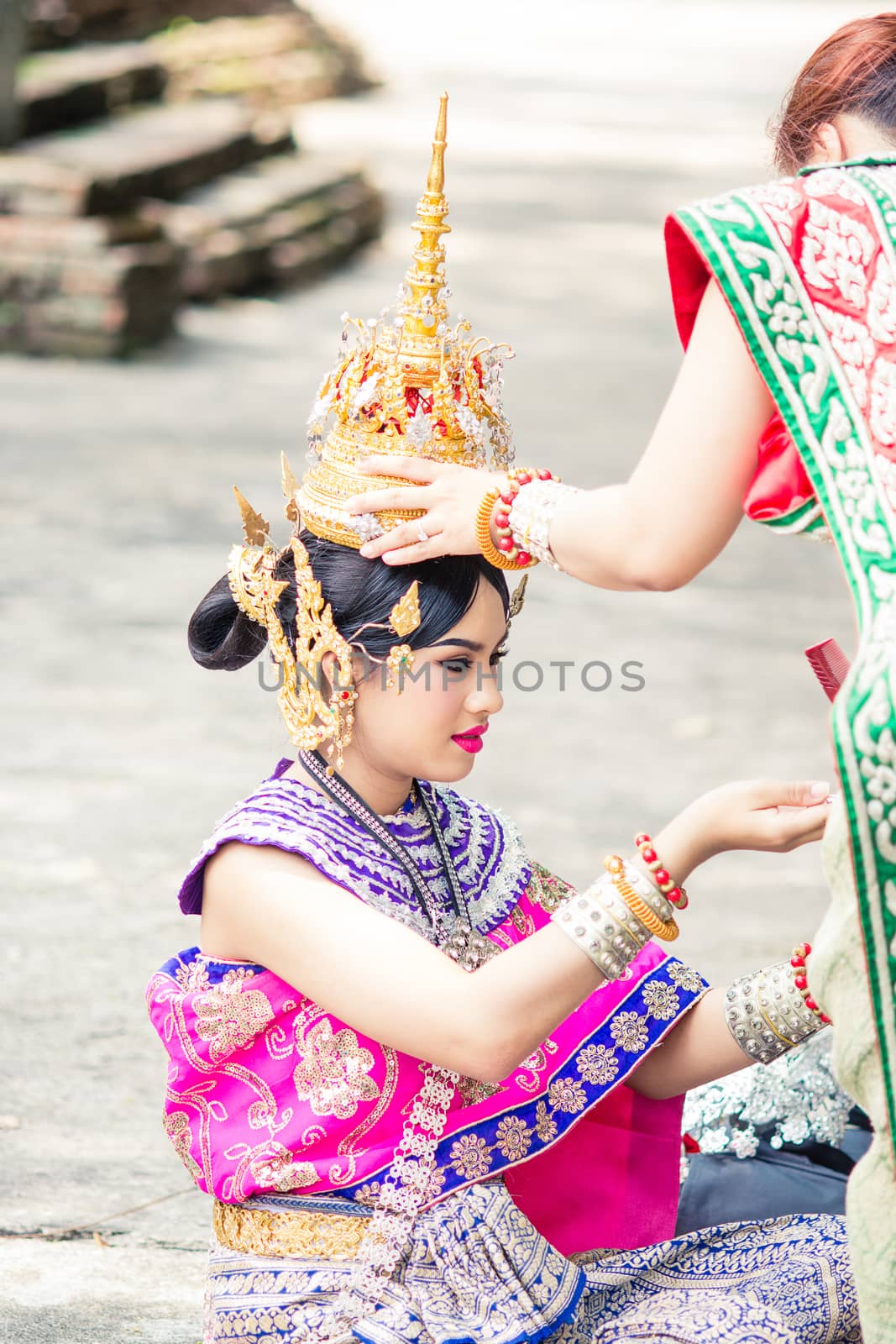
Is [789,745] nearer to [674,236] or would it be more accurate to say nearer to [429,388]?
[429,388]

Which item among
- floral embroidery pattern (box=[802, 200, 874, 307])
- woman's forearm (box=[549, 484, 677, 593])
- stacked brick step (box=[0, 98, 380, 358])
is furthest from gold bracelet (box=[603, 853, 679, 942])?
stacked brick step (box=[0, 98, 380, 358])

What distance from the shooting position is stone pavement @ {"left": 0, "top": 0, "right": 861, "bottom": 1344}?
2.99m

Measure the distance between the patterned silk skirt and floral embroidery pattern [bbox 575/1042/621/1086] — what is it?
183 mm

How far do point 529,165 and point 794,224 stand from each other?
16837 millimetres

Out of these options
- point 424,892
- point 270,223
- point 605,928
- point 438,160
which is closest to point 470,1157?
point 424,892

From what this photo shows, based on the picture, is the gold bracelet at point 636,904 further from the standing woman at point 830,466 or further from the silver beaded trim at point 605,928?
the standing woman at point 830,466

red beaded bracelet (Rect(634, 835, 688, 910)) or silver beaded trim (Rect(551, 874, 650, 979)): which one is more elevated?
red beaded bracelet (Rect(634, 835, 688, 910))

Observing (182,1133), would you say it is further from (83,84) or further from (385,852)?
(83,84)

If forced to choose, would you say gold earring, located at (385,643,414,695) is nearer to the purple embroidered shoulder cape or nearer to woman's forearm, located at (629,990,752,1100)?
the purple embroidered shoulder cape

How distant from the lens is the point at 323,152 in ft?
49.1

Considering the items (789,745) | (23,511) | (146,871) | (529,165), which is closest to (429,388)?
(146,871)

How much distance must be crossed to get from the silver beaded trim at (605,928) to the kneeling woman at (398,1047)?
0.11 m

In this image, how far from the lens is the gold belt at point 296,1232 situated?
216 centimetres

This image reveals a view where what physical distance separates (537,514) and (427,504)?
0.21 m
